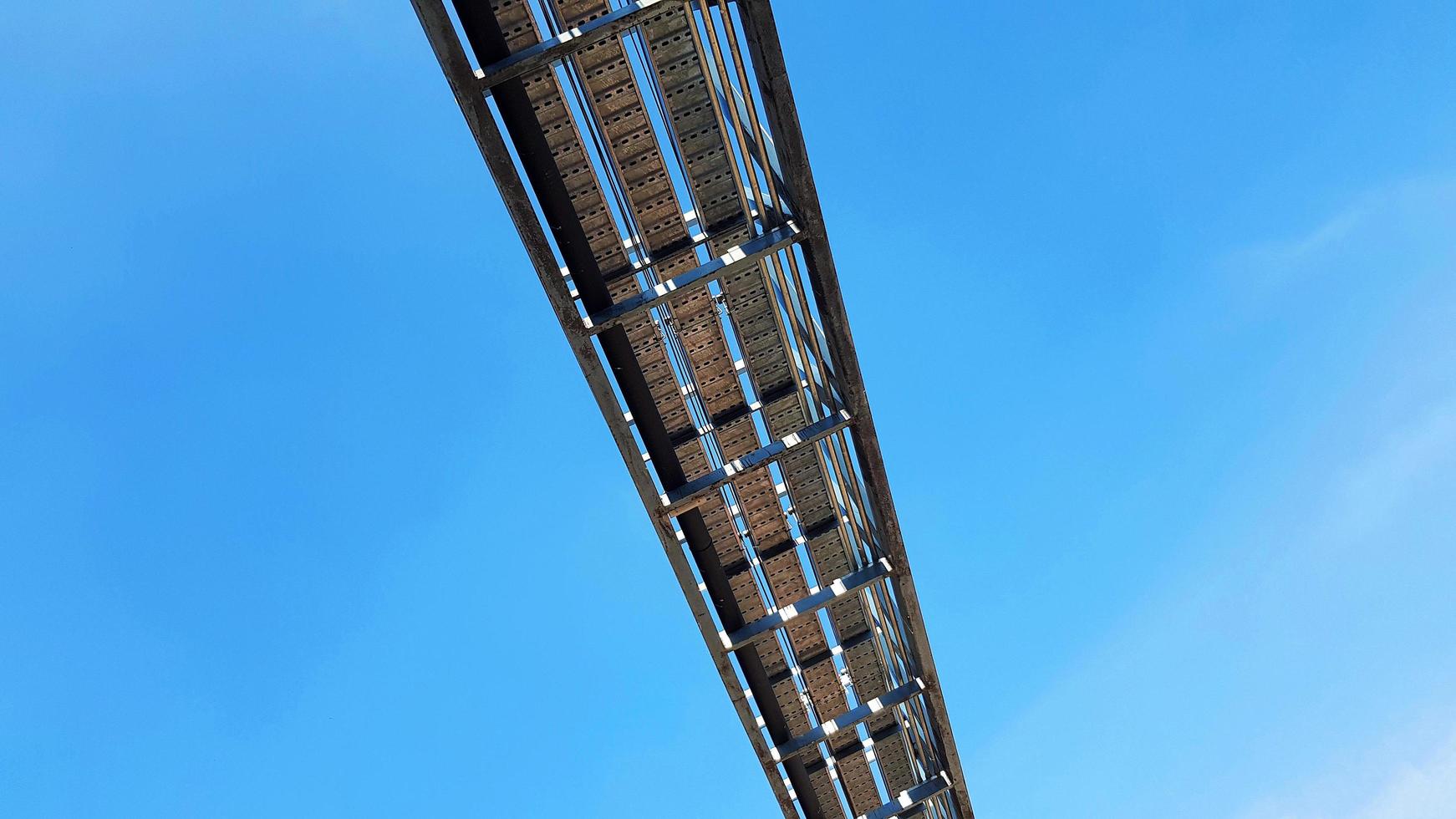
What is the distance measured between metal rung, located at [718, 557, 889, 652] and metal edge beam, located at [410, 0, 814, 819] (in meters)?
0.33

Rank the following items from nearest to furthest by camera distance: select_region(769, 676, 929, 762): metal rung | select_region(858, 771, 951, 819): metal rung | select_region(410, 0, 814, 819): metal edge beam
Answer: select_region(410, 0, 814, 819): metal edge beam
select_region(769, 676, 929, 762): metal rung
select_region(858, 771, 951, 819): metal rung

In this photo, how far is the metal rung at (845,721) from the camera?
17.4 meters

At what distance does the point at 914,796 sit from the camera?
19.3 meters

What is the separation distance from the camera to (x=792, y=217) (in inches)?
471

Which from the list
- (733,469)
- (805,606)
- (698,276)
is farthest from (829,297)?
(805,606)

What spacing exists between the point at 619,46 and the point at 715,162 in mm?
1723

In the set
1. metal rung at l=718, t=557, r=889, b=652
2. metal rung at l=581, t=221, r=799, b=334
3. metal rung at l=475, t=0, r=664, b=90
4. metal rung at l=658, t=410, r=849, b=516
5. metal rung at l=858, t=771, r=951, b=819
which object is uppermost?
metal rung at l=475, t=0, r=664, b=90

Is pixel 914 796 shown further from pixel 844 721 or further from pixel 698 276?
pixel 698 276

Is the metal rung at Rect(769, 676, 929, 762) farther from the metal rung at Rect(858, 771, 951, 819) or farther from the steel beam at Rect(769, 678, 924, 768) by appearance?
the metal rung at Rect(858, 771, 951, 819)

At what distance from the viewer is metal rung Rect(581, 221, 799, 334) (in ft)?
39.0

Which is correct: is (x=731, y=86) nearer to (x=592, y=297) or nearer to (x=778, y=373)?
(x=592, y=297)

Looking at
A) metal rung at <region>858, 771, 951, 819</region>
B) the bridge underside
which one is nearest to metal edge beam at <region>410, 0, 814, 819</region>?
the bridge underside

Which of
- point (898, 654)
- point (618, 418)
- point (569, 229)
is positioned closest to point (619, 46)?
point (569, 229)

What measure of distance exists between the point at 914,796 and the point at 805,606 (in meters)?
5.60
